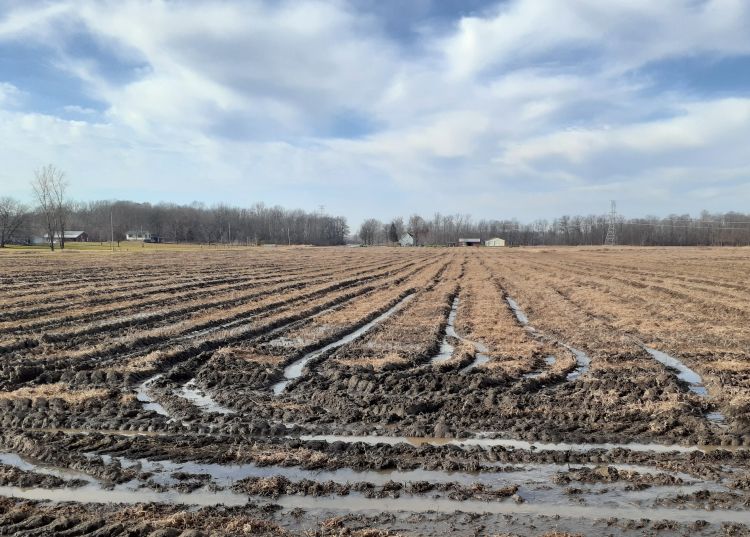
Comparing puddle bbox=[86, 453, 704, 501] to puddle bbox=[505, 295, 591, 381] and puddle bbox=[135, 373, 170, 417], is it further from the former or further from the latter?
puddle bbox=[505, 295, 591, 381]

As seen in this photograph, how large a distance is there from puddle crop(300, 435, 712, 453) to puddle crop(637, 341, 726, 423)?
1470 millimetres

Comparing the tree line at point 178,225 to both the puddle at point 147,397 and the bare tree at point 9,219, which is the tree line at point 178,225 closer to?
the bare tree at point 9,219

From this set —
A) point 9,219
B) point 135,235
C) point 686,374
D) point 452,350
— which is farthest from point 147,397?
point 135,235

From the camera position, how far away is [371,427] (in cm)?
845

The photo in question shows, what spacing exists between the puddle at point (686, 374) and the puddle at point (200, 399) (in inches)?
296

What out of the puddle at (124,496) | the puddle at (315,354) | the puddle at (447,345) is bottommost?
the puddle at (315,354)

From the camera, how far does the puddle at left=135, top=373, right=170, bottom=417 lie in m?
9.30

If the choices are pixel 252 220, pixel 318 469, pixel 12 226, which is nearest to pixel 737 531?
pixel 318 469

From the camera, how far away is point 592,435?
7.95 m

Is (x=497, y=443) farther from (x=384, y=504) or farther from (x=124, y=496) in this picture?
(x=124, y=496)

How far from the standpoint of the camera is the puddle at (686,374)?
9.00 meters

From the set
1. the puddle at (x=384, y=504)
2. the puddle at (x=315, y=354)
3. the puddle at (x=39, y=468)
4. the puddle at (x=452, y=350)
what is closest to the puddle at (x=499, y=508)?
the puddle at (x=384, y=504)

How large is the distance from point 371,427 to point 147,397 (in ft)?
13.8

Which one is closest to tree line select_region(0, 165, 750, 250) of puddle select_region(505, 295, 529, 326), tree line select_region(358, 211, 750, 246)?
tree line select_region(358, 211, 750, 246)
